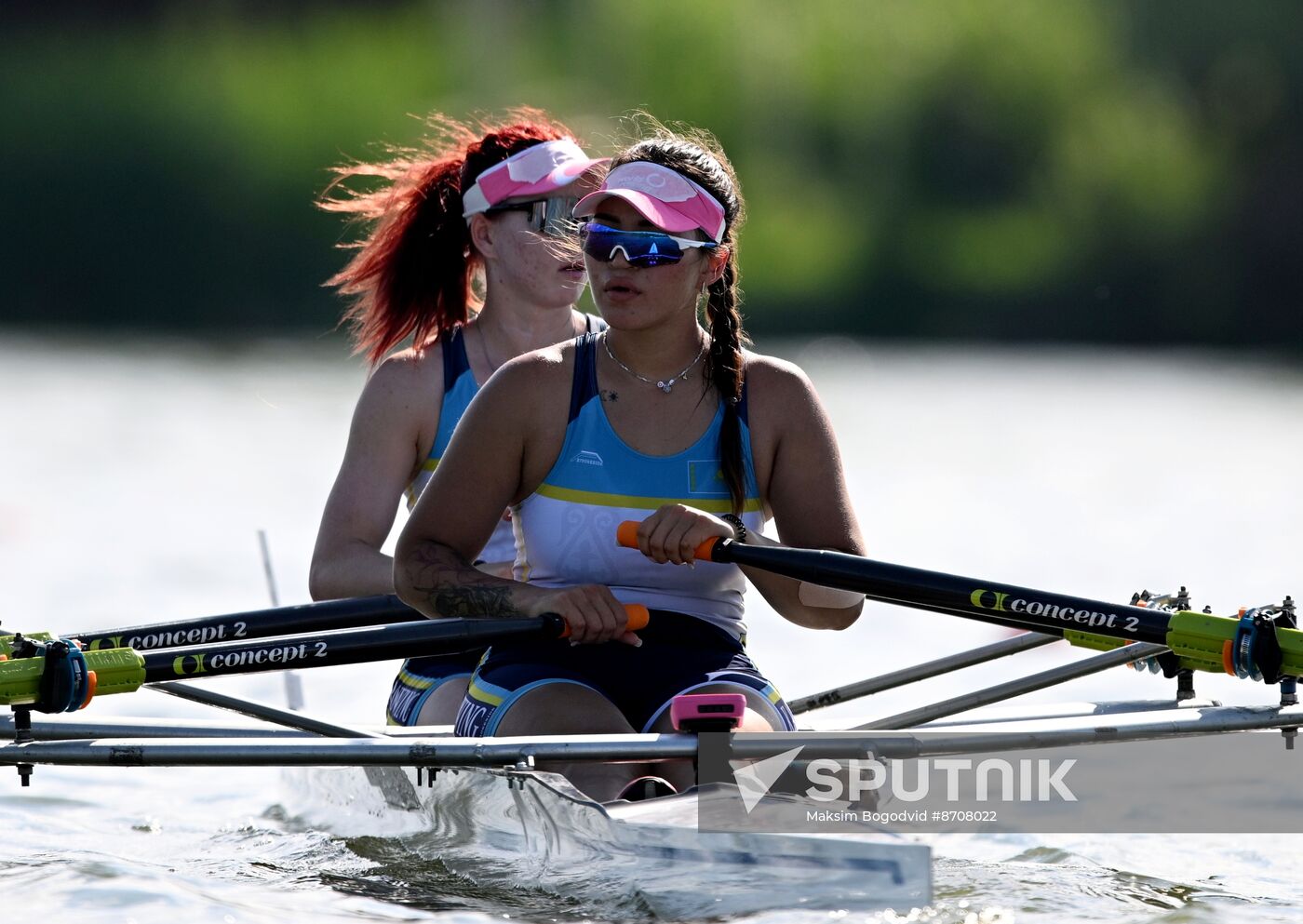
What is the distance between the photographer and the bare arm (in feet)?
15.2

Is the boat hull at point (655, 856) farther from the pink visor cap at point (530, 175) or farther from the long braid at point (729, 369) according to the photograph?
the pink visor cap at point (530, 175)

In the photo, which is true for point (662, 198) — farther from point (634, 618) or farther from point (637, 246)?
point (634, 618)

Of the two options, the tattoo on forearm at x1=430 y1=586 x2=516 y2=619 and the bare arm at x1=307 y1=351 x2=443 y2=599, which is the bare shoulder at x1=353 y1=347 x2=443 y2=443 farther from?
the tattoo on forearm at x1=430 y1=586 x2=516 y2=619

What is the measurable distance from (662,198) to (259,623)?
4.52ft

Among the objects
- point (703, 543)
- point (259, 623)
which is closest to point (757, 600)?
point (259, 623)

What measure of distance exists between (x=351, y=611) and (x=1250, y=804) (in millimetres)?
2467

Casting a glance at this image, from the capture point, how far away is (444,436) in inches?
185

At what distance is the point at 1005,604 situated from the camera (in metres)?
3.91

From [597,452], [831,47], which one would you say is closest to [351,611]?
[597,452]

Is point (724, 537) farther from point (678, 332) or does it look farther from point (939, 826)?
point (939, 826)

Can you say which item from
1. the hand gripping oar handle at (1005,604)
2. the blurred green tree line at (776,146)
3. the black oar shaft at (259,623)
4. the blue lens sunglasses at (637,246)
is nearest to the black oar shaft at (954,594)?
the hand gripping oar handle at (1005,604)

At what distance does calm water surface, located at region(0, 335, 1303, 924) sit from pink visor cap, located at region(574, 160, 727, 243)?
139 centimetres

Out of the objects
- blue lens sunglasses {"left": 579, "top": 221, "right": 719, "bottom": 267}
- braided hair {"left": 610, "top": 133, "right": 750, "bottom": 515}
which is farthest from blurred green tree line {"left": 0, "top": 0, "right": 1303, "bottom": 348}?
blue lens sunglasses {"left": 579, "top": 221, "right": 719, "bottom": 267}

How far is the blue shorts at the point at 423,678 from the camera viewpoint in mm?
4598
